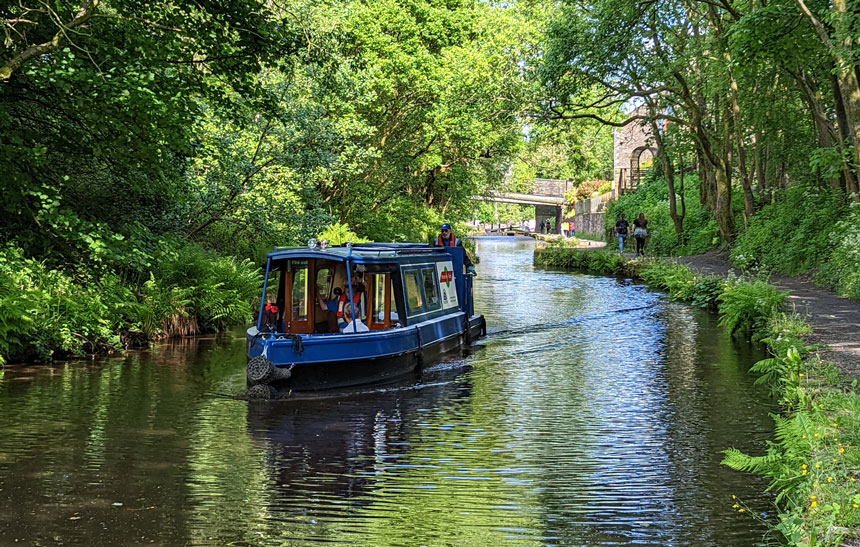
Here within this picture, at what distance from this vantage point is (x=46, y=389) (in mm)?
12430

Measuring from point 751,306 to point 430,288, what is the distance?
19.9ft

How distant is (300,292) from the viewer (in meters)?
14.4

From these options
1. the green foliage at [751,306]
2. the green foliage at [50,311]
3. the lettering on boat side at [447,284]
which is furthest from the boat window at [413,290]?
the green foliage at [751,306]

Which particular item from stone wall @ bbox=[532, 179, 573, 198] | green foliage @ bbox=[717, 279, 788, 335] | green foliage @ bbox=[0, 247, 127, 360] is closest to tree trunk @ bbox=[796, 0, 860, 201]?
green foliage @ bbox=[717, 279, 788, 335]

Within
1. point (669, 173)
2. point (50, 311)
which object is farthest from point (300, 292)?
point (669, 173)

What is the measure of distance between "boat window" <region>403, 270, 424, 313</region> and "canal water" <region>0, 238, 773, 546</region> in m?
1.10

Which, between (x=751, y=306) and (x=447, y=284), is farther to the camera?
(x=447, y=284)

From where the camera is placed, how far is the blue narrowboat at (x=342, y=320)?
497 inches

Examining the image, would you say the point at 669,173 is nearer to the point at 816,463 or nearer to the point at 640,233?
the point at 640,233

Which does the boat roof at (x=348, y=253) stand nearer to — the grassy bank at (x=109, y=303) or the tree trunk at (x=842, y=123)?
the grassy bank at (x=109, y=303)

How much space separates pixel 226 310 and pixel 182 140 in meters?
5.08

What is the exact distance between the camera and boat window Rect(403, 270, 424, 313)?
15.1 metres

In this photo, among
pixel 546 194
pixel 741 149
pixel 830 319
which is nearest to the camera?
pixel 830 319

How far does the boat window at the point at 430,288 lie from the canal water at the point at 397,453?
44.2 inches
